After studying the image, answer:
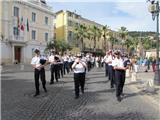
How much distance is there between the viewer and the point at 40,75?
14508 millimetres

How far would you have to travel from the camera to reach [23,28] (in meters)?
58.3

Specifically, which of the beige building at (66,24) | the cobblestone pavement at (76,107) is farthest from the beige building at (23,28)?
the cobblestone pavement at (76,107)

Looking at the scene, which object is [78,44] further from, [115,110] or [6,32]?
[115,110]

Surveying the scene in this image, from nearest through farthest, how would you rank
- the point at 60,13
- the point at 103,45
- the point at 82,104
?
the point at 82,104 → the point at 60,13 → the point at 103,45

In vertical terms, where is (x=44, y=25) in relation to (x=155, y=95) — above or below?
above

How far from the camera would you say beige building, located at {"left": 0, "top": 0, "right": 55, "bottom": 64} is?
5647cm

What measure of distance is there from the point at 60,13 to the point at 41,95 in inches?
2806

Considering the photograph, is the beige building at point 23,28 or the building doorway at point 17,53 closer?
the beige building at point 23,28

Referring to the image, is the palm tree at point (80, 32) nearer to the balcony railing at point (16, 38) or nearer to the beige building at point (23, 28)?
the beige building at point (23, 28)

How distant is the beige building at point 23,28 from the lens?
56469 mm

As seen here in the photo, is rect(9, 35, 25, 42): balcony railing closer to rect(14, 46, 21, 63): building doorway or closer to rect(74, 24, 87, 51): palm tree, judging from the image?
rect(14, 46, 21, 63): building doorway

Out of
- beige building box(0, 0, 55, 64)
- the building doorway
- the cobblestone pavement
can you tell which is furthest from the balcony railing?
the cobblestone pavement

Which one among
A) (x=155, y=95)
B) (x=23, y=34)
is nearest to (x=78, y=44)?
(x=23, y=34)

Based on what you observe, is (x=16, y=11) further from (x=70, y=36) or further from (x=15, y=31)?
(x=70, y=36)
